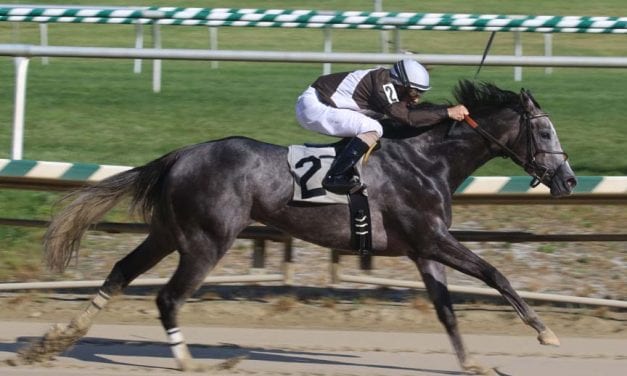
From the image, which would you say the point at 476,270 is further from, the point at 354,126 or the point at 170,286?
the point at 170,286

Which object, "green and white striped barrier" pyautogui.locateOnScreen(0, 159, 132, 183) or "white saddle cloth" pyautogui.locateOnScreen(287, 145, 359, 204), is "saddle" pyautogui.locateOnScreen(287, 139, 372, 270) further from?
"green and white striped barrier" pyautogui.locateOnScreen(0, 159, 132, 183)

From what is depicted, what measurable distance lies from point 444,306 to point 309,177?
0.97 metres

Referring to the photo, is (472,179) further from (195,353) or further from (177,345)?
(177,345)

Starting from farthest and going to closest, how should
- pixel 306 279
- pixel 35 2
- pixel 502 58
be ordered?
pixel 35 2 → pixel 306 279 → pixel 502 58

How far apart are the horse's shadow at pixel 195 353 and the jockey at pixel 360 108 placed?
36.5 inches

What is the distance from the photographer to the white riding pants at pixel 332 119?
248 inches

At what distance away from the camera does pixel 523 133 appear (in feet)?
21.1

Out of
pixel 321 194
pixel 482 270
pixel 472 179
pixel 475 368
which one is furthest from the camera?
pixel 472 179

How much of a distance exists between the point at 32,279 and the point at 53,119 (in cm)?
239

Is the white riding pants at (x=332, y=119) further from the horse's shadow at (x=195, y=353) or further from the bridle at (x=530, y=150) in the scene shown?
the horse's shadow at (x=195, y=353)

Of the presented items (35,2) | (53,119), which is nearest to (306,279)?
(53,119)

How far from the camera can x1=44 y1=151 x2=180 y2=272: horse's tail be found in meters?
6.41

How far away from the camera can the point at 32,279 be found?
802 cm

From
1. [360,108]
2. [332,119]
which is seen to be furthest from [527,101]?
[332,119]
